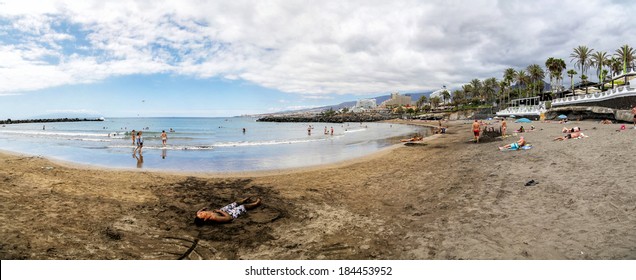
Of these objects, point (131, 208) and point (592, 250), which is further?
point (131, 208)

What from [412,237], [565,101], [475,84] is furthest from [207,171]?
[475,84]

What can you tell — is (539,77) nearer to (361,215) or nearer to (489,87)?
(489,87)

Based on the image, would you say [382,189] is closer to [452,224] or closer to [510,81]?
[452,224]

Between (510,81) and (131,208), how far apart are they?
112008 mm

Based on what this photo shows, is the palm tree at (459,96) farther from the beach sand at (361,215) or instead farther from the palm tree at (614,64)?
the beach sand at (361,215)

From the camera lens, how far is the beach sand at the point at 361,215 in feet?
18.8

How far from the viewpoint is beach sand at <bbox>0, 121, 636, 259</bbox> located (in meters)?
5.72

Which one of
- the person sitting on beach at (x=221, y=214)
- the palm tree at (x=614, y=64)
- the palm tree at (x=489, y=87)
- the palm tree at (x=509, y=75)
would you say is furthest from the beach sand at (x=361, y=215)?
the palm tree at (x=489, y=87)

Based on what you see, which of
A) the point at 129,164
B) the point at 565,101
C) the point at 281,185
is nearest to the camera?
the point at 281,185

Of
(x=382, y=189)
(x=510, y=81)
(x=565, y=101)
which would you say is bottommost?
(x=382, y=189)

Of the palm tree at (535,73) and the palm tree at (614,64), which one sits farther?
the palm tree at (535,73)

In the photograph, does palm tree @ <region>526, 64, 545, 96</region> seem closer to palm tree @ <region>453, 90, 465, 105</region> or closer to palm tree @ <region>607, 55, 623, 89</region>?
palm tree @ <region>607, 55, 623, 89</region>

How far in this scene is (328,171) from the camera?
16.0 meters

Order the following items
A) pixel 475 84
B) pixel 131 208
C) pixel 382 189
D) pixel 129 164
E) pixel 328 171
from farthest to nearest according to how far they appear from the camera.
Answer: pixel 475 84 → pixel 129 164 → pixel 328 171 → pixel 382 189 → pixel 131 208
